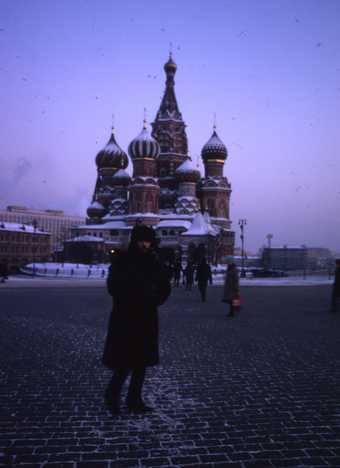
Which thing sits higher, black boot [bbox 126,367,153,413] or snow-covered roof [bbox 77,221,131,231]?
snow-covered roof [bbox 77,221,131,231]

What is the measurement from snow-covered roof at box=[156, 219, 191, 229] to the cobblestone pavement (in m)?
50.7

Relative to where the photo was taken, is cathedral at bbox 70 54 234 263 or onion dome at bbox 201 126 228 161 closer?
cathedral at bbox 70 54 234 263

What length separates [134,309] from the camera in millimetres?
4426

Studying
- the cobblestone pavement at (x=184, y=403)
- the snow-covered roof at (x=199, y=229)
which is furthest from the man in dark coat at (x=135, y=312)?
the snow-covered roof at (x=199, y=229)

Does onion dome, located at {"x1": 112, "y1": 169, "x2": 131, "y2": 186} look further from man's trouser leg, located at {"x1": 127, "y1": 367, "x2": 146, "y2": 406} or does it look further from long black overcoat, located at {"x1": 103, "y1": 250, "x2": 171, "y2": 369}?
man's trouser leg, located at {"x1": 127, "y1": 367, "x2": 146, "y2": 406}

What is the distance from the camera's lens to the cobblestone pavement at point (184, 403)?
356 cm

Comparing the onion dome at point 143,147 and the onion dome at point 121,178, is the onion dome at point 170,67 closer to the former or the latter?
the onion dome at point 143,147

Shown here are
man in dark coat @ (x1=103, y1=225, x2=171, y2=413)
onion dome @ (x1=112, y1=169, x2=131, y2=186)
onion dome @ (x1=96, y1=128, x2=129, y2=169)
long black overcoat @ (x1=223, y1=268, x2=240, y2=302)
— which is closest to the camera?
man in dark coat @ (x1=103, y1=225, x2=171, y2=413)

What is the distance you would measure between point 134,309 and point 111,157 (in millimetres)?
72394

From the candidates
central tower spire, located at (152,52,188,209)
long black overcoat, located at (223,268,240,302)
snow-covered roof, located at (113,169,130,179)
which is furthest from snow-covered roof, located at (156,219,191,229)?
long black overcoat, located at (223,268,240,302)

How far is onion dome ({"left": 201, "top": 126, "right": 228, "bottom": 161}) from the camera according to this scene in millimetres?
69438

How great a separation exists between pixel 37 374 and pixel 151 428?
235 centimetres

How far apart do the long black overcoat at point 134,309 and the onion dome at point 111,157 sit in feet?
237

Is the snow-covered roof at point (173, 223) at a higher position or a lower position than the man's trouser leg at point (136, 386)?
higher
